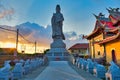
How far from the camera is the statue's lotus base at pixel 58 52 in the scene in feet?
64.0

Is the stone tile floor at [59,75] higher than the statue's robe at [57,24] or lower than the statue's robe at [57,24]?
lower

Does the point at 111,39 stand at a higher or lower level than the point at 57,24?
lower

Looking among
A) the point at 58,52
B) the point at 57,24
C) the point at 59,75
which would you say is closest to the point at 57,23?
the point at 57,24

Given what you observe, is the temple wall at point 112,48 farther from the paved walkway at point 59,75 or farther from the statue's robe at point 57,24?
the paved walkway at point 59,75

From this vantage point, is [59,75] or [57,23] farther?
[57,23]

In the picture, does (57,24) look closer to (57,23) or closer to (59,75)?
(57,23)

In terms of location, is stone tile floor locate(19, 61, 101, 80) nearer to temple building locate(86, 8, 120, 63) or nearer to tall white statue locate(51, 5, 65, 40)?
temple building locate(86, 8, 120, 63)

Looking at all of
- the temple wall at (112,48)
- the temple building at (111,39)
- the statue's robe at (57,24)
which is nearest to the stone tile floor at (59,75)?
the temple building at (111,39)

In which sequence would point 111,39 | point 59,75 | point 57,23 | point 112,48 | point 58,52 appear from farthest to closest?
point 57,23
point 58,52
point 112,48
point 111,39
point 59,75

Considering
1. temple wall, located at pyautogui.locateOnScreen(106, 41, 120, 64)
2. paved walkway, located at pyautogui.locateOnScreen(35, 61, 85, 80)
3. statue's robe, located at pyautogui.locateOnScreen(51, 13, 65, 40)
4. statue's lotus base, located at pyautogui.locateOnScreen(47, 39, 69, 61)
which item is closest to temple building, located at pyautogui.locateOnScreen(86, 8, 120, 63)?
temple wall, located at pyautogui.locateOnScreen(106, 41, 120, 64)

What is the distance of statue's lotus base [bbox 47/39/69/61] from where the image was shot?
64.0 feet

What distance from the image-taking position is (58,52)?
2009cm

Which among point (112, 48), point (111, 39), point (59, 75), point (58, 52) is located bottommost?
point (59, 75)

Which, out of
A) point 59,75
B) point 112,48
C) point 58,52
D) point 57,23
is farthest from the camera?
point 57,23
